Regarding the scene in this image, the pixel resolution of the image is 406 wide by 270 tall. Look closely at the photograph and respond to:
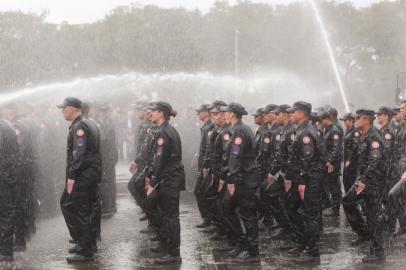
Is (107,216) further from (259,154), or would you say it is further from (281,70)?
(281,70)

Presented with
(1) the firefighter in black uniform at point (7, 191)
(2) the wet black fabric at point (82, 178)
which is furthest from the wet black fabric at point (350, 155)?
(1) the firefighter in black uniform at point (7, 191)

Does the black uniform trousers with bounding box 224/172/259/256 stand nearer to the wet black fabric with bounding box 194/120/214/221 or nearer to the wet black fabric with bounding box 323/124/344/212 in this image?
the wet black fabric with bounding box 194/120/214/221

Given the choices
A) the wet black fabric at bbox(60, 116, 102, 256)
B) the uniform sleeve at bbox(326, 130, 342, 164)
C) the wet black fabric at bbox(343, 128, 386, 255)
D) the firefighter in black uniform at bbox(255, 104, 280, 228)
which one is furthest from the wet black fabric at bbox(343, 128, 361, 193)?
the wet black fabric at bbox(60, 116, 102, 256)

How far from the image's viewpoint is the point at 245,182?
9.66 metres

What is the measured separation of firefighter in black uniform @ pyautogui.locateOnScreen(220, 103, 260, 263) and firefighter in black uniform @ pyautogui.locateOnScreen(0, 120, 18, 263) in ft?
9.85

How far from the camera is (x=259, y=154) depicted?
12.3 meters

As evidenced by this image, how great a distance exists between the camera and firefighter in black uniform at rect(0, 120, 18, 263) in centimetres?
962

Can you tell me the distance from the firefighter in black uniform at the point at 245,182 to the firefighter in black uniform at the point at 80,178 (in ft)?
6.30

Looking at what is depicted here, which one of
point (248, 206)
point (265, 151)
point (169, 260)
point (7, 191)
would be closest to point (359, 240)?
point (248, 206)

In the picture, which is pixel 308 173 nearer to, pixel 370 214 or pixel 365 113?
pixel 370 214

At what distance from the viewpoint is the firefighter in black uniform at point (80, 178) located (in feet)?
31.5

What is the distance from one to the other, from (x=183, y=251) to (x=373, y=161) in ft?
10.1

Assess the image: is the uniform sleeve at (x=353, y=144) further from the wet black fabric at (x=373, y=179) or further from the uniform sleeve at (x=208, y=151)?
the uniform sleeve at (x=208, y=151)

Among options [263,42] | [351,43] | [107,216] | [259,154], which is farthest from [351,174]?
[351,43]
